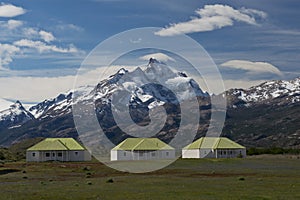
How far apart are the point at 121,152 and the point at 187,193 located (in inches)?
4980

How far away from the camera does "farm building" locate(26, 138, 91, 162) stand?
6373 inches

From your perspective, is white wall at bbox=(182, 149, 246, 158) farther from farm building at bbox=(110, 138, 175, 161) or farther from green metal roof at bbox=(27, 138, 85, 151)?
green metal roof at bbox=(27, 138, 85, 151)

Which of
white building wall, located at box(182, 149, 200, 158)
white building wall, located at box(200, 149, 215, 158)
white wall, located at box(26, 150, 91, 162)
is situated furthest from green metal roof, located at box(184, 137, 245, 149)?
white wall, located at box(26, 150, 91, 162)

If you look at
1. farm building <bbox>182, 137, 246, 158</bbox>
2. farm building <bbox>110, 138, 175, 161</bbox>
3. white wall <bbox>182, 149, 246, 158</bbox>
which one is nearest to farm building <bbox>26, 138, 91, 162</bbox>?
farm building <bbox>110, 138, 175, 161</bbox>

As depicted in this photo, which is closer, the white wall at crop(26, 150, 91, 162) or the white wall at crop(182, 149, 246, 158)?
the white wall at crop(26, 150, 91, 162)

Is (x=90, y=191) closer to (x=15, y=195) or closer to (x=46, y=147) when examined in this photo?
(x=15, y=195)

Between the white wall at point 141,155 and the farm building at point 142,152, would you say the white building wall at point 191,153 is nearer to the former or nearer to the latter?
the farm building at point 142,152

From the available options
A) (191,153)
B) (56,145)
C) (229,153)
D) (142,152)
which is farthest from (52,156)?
(229,153)

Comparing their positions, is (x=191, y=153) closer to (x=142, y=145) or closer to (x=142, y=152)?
(x=142, y=145)

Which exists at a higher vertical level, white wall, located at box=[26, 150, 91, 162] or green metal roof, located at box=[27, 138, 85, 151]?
green metal roof, located at box=[27, 138, 85, 151]

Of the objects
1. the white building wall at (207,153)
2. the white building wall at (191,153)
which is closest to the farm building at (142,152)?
the white building wall at (191,153)

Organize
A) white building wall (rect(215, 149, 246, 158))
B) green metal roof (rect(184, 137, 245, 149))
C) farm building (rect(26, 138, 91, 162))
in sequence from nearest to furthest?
1. farm building (rect(26, 138, 91, 162))
2. white building wall (rect(215, 149, 246, 158))
3. green metal roof (rect(184, 137, 245, 149))

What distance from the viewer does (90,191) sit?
51.6m

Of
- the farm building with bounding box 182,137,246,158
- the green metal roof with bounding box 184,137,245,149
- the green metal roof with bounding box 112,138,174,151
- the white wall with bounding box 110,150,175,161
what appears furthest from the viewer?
the green metal roof with bounding box 184,137,245,149
